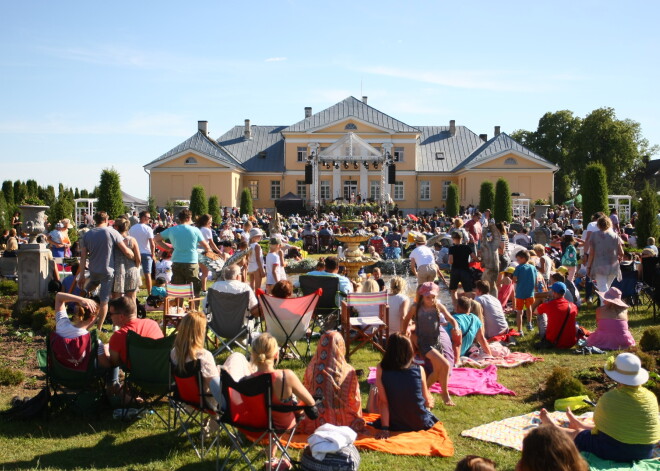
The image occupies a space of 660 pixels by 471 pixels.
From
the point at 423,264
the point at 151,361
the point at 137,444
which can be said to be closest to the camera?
the point at 137,444

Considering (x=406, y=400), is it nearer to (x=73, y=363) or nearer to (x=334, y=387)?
(x=334, y=387)

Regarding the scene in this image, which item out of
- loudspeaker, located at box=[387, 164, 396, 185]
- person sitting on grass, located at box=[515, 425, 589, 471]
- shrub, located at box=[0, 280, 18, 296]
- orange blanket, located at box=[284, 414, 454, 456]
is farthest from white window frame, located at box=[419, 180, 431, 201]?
person sitting on grass, located at box=[515, 425, 589, 471]

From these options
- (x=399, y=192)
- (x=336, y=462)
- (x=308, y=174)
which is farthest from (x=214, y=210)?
(x=336, y=462)

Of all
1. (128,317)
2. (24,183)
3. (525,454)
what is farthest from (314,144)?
(525,454)

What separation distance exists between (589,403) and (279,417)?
3.03 m

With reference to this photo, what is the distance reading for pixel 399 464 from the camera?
15.2ft

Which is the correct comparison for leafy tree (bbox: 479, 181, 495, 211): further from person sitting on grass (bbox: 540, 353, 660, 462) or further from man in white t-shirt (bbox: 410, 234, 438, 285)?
person sitting on grass (bbox: 540, 353, 660, 462)

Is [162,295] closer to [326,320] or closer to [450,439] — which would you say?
[326,320]

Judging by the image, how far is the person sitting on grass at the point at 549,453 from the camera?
2.79m

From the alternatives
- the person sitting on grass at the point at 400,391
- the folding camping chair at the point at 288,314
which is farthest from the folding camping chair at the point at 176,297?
the person sitting on grass at the point at 400,391

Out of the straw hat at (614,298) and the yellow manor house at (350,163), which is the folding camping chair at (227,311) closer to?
the straw hat at (614,298)

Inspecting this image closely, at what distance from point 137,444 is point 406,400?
7.03 ft

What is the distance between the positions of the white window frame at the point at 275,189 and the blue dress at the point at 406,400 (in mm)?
43676

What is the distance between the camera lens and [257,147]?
49938mm
